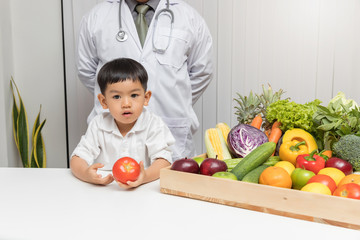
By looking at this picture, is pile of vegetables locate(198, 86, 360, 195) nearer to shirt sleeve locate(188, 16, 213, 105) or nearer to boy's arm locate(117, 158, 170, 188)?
boy's arm locate(117, 158, 170, 188)

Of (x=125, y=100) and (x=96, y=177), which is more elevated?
(x=125, y=100)

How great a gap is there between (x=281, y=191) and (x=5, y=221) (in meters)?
0.78

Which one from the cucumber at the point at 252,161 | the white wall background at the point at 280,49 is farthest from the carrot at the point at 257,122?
the white wall background at the point at 280,49

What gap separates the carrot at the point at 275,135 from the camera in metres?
1.83

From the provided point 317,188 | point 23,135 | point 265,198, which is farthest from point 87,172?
point 23,135

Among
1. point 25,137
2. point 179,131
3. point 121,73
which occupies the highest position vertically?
point 121,73

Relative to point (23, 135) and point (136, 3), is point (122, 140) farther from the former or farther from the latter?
→ point (23, 135)

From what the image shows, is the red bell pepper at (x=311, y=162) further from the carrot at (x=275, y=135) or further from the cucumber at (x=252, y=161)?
the carrot at (x=275, y=135)

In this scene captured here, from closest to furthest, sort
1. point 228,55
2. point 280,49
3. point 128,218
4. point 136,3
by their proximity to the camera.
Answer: point 128,218 < point 136,3 < point 280,49 < point 228,55

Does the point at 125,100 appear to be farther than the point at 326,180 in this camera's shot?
Yes

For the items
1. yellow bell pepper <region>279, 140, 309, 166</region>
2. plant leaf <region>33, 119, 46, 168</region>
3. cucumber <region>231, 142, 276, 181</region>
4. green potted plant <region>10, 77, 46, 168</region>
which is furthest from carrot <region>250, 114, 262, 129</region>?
plant leaf <region>33, 119, 46, 168</region>

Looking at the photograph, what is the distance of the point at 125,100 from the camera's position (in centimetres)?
158

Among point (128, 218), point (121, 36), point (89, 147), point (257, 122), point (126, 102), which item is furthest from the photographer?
point (121, 36)

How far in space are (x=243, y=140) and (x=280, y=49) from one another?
1.93 m
